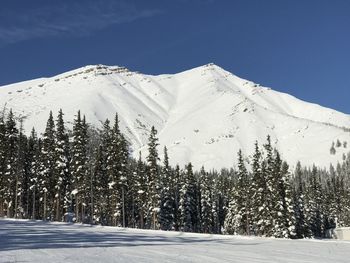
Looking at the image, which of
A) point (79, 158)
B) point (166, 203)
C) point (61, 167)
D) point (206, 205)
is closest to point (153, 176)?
point (79, 158)

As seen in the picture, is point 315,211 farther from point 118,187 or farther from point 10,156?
point 10,156

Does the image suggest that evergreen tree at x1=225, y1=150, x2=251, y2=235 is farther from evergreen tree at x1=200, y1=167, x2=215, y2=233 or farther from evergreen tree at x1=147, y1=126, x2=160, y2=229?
evergreen tree at x1=147, y1=126, x2=160, y2=229

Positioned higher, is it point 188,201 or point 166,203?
point 188,201

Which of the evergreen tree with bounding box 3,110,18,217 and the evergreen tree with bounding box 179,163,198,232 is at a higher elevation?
the evergreen tree with bounding box 3,110,18,217

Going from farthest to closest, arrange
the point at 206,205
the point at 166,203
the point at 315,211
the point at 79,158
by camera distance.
Answer: the point at 315,211 < the point at 206,205 < the point at 166,203 < the point at 79,158

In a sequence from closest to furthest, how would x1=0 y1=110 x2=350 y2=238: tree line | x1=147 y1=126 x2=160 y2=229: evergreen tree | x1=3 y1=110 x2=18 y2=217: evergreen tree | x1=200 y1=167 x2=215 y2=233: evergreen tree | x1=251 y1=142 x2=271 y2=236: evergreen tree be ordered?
x1=0 y1=110 x2=350 y2=238: tree line
x1=251 y1=142 x2=271 y2=236: evergreen tree
x1=3 y1=110 x2=18 y2=217: evergreen tree
x1=147 y1=126 x2=160 y2=229: evergreen tree
x1=200 y1=167 x2=215 y2=233: evergreen tree

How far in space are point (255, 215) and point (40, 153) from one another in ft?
115

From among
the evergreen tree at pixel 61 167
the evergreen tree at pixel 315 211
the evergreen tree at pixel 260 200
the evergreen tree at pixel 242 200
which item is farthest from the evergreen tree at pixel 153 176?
the evergreen tree at pixel 315 211

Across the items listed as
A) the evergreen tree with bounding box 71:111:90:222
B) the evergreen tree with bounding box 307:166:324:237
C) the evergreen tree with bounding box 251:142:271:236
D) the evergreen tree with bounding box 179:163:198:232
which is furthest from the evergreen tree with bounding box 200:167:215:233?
the evergreen tree with bounding box 71:111:90:222

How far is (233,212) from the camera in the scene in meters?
90.3

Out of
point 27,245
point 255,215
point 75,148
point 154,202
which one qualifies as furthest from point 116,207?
point 27,245

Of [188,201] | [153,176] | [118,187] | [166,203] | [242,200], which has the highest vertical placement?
[153,176]

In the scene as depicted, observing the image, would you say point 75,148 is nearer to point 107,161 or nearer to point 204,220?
point 107,161

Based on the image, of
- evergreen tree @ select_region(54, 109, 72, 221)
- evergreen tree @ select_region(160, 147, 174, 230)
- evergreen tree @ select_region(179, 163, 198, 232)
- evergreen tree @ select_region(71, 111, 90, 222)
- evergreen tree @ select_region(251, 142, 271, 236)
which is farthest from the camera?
evergreen tree @ select_region(179, 163, 198, 232)
